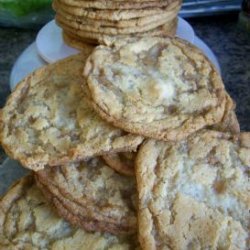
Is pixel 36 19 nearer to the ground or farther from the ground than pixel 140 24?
nearer to the ground

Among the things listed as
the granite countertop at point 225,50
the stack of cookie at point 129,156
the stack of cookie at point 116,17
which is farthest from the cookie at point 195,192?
the granite countertop at point 225,50

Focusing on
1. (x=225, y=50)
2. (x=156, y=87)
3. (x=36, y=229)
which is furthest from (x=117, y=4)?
(x=225, y=50)

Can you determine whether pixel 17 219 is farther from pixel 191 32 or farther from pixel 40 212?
pixel 191 32

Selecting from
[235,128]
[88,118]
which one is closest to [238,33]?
[235,128]

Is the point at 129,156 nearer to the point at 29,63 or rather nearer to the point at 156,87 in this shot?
the point at 156,87

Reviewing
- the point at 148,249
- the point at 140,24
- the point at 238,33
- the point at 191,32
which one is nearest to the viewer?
the point at 148,249

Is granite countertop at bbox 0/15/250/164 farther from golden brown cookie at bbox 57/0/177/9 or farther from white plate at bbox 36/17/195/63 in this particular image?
golden brown cookie at bbox 57/0/177/9
